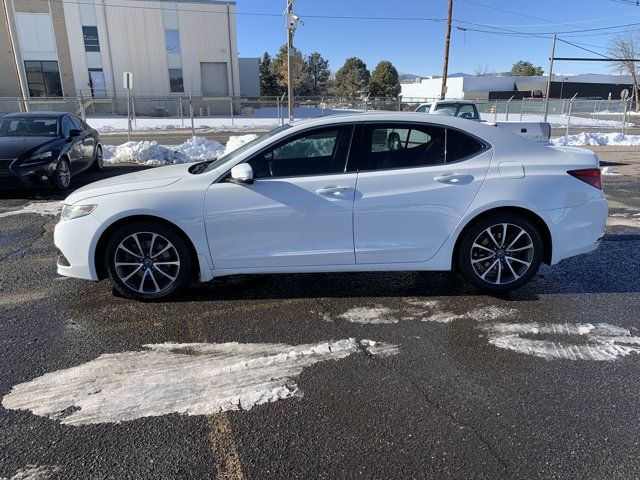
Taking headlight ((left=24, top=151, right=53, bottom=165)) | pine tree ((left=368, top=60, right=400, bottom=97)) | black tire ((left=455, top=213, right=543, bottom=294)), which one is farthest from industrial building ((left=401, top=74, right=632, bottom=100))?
black tire ((left=455, top=213, right=543, bottom=294))

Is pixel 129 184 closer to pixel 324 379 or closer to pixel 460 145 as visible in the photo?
pixel 324 379

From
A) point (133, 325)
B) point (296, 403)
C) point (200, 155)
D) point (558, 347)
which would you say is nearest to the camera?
point (296, 403)

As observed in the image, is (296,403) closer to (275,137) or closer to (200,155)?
(275,137)

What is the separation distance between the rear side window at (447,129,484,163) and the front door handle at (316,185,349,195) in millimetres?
1032

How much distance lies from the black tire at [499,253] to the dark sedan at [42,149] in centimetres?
767

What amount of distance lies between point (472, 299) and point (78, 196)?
365 cm

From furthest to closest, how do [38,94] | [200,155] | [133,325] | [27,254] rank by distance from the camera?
[38,94]
[200,155]
[27,254]
[133,325]

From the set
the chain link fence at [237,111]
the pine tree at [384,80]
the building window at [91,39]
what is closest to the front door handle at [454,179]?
the chain link fence at [237,111]

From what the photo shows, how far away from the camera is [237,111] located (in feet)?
130

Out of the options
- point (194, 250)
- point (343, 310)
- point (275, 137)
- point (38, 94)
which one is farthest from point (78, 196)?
point (38, 94)

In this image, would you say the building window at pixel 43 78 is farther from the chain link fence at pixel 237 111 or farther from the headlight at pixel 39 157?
the headlight at pixel 39 157

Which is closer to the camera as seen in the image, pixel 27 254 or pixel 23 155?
pixel 27 254

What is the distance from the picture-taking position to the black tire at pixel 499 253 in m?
4.35

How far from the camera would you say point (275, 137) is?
430 centimetres
